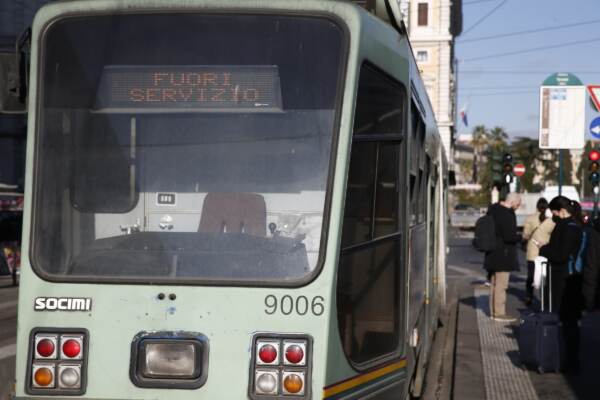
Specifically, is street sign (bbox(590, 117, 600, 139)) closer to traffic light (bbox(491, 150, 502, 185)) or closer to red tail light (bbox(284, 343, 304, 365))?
traffic light (bbox(491, 150, 502, 185))

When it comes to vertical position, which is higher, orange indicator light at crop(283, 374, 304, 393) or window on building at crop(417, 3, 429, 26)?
window on building at crop(417, 3, 429, 26)

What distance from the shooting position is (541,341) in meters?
9.55

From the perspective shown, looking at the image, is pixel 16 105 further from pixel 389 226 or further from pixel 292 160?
pixel 389 226

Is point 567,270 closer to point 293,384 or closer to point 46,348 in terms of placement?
point 293,384

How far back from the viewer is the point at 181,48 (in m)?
5.04

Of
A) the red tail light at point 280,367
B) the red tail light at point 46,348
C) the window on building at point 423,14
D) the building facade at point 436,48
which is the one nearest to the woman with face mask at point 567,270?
the red tail light at point 280,367

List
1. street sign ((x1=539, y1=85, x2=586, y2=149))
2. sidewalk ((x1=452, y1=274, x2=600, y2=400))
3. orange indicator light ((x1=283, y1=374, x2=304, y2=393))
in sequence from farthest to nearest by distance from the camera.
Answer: street sign ((x1=539, y1=85, x2=586, y2=149)) → sidewalk ((x1=452, y1=274, x2=600, y2=400)) → orange indicator light ((x1=283, y1=374, x2=304, y2=393))

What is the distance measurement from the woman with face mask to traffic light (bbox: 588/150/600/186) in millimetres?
15091

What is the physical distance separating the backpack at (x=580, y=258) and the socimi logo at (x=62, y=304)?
19.4 feet

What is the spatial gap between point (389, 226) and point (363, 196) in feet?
1.12

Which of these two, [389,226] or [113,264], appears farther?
[389,226]

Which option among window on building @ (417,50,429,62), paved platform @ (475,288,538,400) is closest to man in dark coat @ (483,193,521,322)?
paved platform @ (475,288,538,400)

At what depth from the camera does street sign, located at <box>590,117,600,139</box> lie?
16297 millimetres

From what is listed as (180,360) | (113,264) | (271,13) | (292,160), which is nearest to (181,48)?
(271,13)
